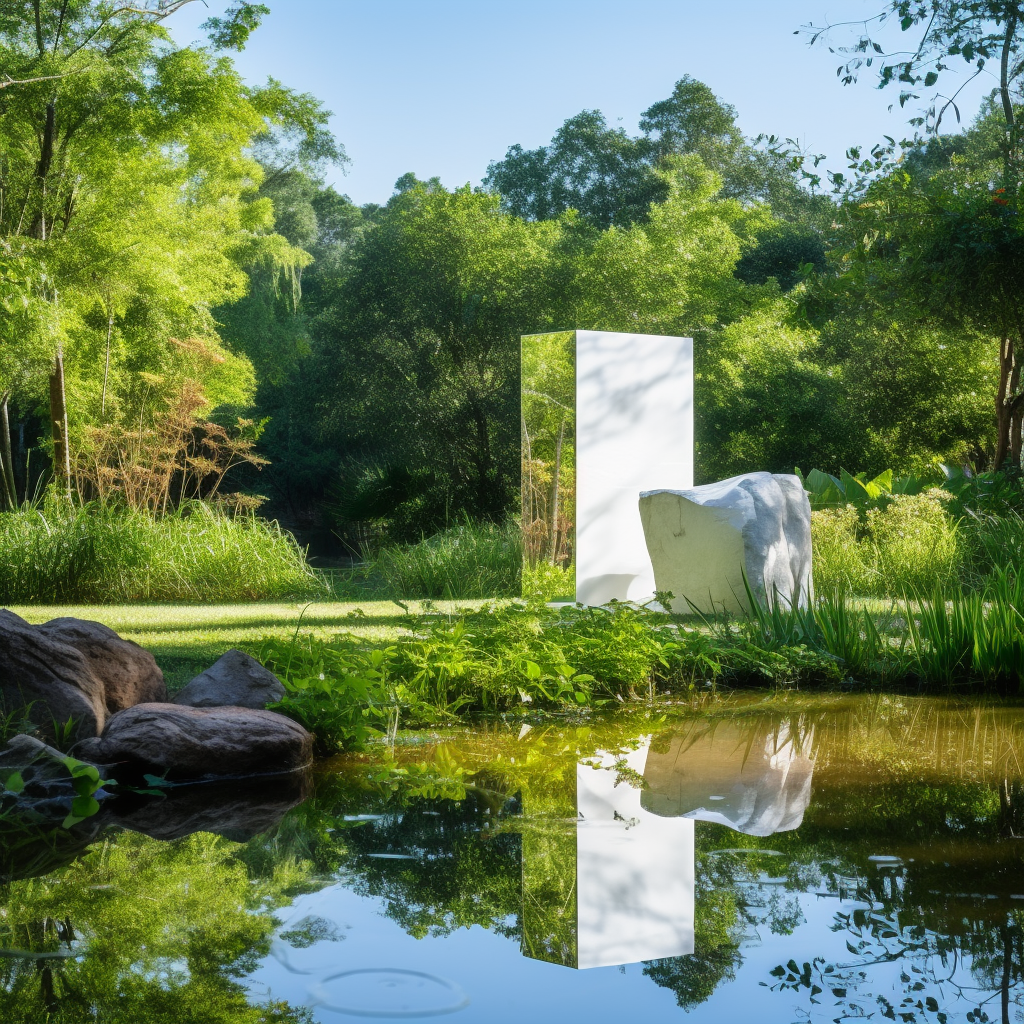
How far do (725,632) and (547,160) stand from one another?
24.3 m

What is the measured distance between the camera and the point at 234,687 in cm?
408

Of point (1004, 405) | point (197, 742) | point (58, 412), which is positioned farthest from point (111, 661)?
point (1004, 405)

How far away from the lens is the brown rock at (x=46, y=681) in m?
3.71

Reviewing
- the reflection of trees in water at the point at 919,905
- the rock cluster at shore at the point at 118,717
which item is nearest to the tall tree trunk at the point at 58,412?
the rock cluster at shore at the point at 118,717

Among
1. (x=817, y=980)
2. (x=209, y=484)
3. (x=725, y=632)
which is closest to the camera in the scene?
(x=817, y=980)

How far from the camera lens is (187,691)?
4035 millimetres

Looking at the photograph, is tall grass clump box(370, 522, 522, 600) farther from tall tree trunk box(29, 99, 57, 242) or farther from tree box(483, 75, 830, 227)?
tree box(483, 75, 830, 227)

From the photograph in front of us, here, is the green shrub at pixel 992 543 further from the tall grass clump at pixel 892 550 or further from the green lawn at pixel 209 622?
the green lawn at pixel 209 622

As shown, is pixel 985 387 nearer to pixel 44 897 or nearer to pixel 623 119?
pixel 623 119

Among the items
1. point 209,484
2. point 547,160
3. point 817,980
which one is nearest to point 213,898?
point 817,980

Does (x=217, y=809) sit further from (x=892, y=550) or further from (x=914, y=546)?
(x=914, y=546)

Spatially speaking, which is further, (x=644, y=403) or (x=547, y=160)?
(x=547, y=160)

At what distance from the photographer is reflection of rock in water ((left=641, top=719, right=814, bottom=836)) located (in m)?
3.10

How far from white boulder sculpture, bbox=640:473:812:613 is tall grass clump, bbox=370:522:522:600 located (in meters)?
1.97
